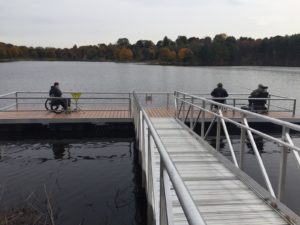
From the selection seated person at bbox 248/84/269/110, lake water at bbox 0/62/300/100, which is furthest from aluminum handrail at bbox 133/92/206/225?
lake water at bbox 0/62/300/100

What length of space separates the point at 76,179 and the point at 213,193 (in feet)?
16.5

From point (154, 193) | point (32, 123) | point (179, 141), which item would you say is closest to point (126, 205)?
point (179, 141)

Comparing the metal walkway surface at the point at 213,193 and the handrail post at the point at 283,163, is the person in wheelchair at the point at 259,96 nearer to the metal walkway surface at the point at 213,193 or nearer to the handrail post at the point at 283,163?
the metal walkway surface at the point at 213,193

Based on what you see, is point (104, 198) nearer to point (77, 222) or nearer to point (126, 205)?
point (126, 205)

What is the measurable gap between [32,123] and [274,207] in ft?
36.3

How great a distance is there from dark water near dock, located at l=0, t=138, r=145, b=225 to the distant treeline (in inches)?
4339

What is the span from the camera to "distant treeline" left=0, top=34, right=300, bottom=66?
382 ft

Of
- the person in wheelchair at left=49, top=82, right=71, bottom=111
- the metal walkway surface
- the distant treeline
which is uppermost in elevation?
the distant treeline

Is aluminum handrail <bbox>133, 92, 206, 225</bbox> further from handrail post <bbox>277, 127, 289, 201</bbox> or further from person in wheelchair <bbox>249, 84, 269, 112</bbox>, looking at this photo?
person in wheelchair <bbox>249, 84, 269, 112</bbox>

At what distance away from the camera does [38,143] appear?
13016mm

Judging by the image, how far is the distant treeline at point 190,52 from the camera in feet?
382

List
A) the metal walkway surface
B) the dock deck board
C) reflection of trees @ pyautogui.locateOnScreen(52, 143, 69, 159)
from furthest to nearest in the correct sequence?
the dock deck board → reflection of trees @ pyautogui.locateOnScreen(52, 143, 69, 159) → the metal walkway surface

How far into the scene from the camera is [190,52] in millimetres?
127062

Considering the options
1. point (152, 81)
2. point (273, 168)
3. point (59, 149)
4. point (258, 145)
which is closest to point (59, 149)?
point (59, 149)
